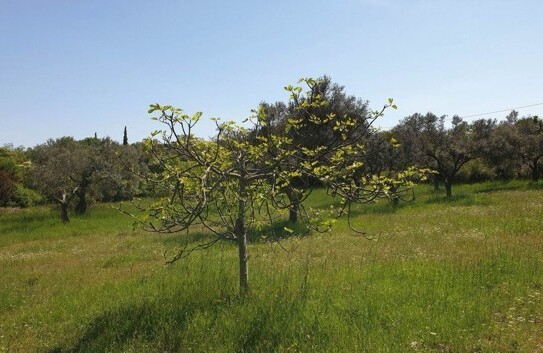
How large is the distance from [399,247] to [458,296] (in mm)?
5550

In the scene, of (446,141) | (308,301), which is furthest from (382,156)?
(308,301)

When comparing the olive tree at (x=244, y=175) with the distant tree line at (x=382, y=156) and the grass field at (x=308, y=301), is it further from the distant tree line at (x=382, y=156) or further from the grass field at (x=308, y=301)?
the distant tree line at (x=382, y=156)

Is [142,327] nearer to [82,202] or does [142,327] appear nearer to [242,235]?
[242,235]

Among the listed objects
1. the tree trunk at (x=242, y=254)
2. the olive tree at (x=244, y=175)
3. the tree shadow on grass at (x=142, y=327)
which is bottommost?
the tree shadow on grass at (x=142, y=327)

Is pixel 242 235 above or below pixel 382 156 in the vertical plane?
below

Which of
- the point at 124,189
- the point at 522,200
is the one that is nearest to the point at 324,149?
the point at 522,200

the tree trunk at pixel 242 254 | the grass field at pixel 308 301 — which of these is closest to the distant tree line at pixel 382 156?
the grass field at pixel 308 301

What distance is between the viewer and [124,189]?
35969 mm

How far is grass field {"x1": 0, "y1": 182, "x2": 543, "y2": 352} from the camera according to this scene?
616cm

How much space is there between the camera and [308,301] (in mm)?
7469

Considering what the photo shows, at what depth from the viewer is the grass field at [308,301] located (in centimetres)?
616

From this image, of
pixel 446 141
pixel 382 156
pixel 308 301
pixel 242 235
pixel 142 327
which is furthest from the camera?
pixel 446 141

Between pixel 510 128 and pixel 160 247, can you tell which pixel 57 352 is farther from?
pixel 510 128

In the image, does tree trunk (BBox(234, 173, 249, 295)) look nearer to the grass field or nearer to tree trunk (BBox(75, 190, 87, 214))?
the grass field
